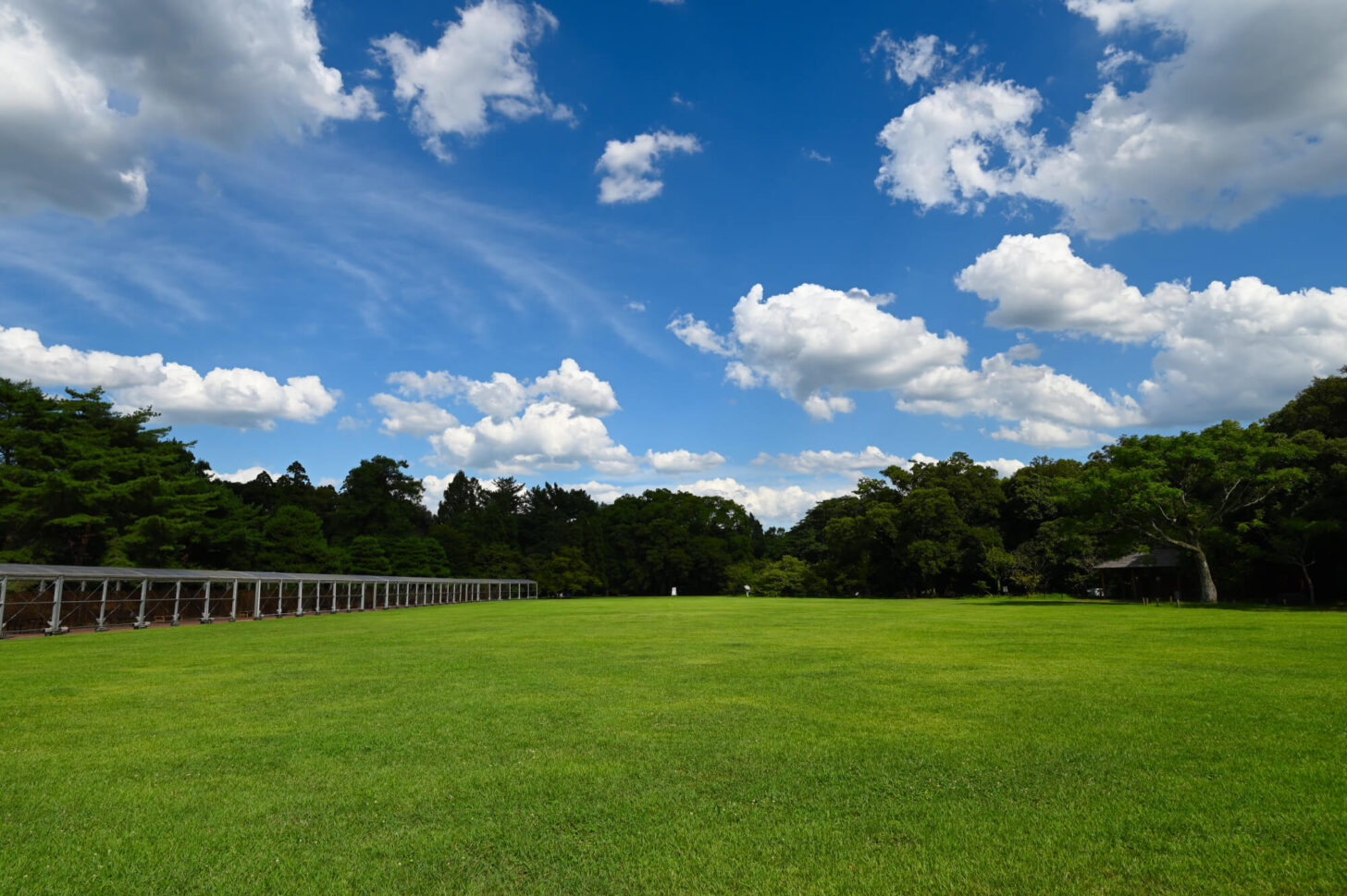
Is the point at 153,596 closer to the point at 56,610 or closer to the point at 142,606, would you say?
the point at 142,606

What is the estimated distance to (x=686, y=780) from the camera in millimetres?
5672

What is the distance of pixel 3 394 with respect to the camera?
38031mm

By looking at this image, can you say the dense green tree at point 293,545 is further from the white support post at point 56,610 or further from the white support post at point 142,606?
the white support post at point 56,610

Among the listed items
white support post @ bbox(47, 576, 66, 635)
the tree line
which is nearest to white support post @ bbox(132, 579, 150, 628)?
white support post @ bbox(47, 576, 66, 635)

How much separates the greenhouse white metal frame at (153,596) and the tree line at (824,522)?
255 inches

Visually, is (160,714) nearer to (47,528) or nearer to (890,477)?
(47,528)

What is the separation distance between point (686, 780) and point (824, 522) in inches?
3254

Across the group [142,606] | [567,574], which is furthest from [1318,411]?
[567,574]

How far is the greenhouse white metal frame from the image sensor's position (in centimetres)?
2322

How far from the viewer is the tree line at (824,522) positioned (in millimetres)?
35156

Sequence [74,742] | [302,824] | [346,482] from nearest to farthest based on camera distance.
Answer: [302,824] → [74,742] → [346,482]

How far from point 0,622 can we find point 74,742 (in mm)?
19615

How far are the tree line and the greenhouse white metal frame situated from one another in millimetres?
6468

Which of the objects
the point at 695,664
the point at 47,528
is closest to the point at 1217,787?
the point at 695,664
